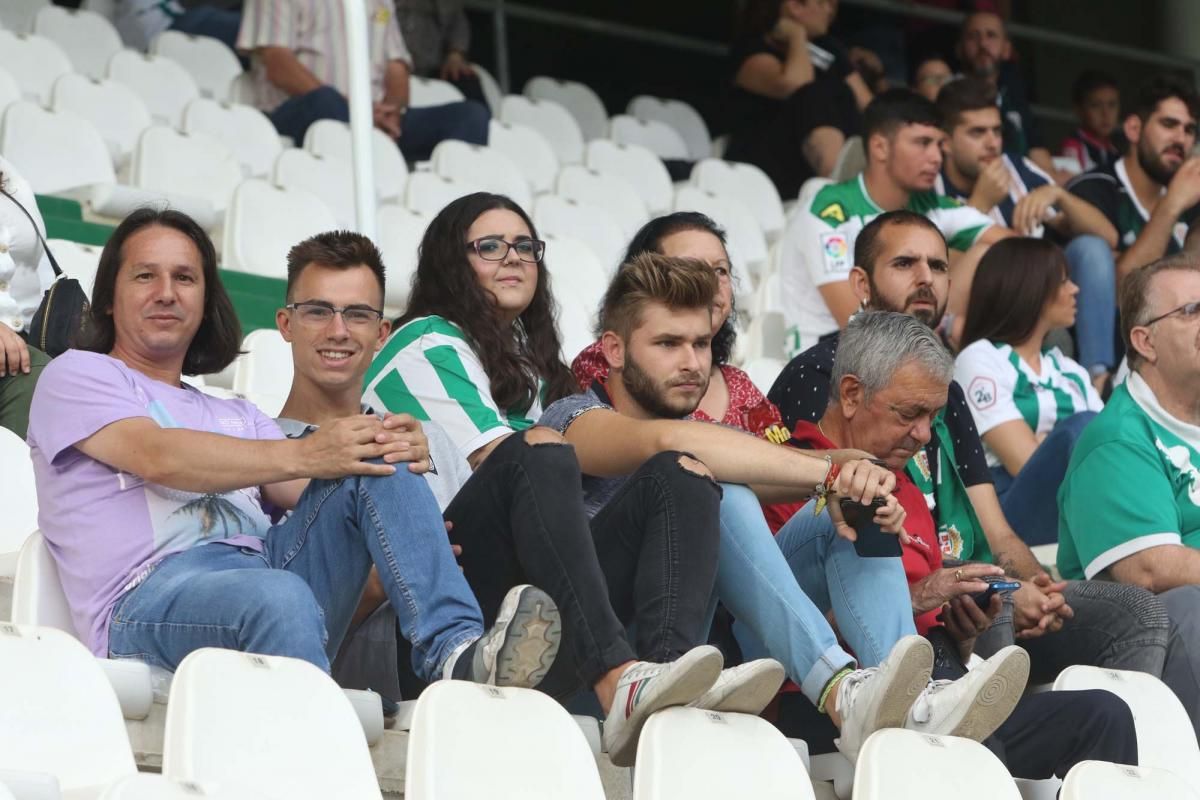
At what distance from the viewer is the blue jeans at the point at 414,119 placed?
5.98m

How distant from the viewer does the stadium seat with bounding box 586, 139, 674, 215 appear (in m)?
6.63

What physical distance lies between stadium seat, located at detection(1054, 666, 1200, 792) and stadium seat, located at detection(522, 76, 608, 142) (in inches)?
184

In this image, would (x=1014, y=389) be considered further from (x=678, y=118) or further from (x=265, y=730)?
(x=678, y=118)

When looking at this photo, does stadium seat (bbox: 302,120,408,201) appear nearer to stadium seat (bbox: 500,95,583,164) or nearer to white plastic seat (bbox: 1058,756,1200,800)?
stadium seat (bbox: 500,95,583,164)

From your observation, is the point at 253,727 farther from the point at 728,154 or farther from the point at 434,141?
the point at 728,154

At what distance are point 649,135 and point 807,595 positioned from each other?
187 inches

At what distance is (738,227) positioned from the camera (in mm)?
6301

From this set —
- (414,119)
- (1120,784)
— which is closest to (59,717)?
(1120,784)

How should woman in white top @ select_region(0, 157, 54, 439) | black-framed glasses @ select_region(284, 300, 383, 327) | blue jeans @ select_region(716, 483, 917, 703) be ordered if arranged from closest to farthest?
blue jeans @ select_region(716, 483, 917, 703)
black-framed glasses @ select_region(284, 300, 383, 327)
woman in white top @ select_region(0, 157, 54, 439)

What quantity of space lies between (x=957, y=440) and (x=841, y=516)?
37.8 inches

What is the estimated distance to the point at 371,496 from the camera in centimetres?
256

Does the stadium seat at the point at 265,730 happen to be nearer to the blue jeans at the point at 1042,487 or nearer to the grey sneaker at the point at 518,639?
the grey sneaker at the point at 518,639

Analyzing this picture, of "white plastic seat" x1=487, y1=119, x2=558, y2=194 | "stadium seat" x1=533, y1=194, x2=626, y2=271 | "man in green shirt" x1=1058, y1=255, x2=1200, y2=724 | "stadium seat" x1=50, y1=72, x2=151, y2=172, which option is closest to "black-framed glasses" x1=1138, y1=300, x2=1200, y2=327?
"man in green shirt" x1=1058, y1=255, x2=1200, y2=724

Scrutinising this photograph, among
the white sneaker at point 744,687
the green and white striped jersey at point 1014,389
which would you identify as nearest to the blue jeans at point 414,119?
the green and white striped jersey at point 1014,389
